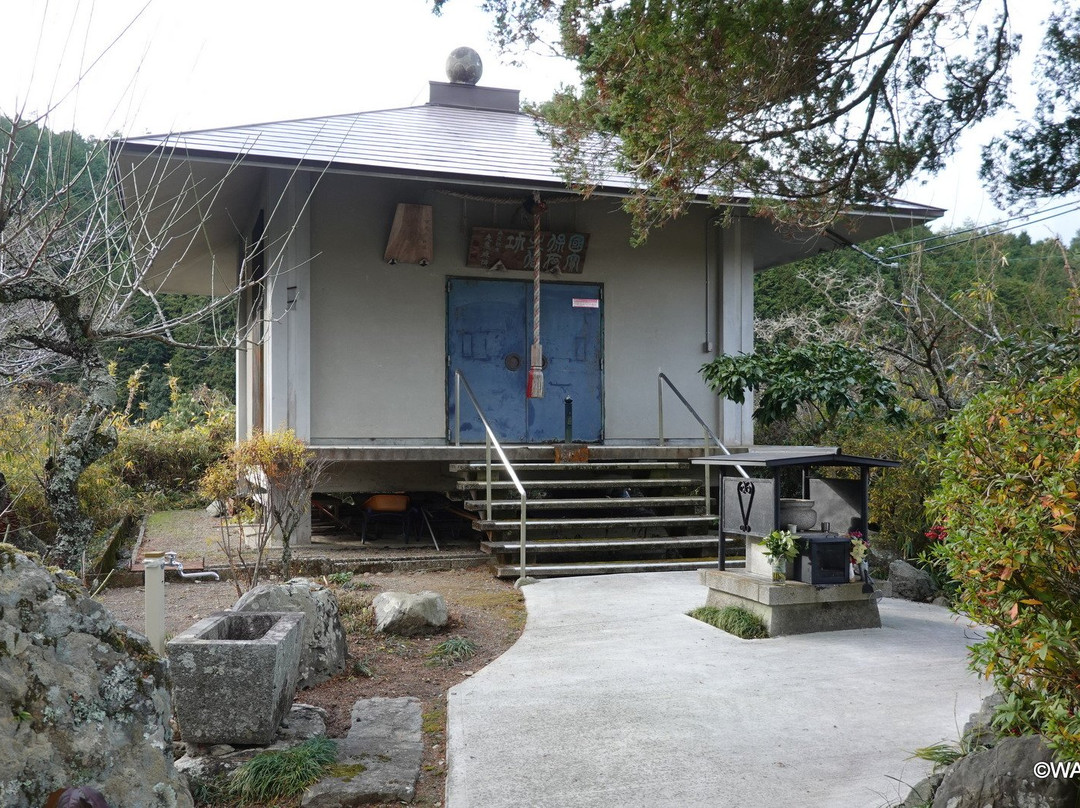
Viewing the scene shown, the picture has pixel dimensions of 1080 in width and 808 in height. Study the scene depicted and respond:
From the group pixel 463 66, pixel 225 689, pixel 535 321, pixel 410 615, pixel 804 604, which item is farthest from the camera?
pixel 463 66

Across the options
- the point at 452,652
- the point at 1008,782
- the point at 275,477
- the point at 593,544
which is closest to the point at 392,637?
the point at 452,652

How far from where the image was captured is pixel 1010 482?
10.3ft

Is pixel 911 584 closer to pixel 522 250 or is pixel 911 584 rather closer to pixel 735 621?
pixel 735 621

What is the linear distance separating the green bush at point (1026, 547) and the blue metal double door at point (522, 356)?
26.4 feet

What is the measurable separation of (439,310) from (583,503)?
10.3ft

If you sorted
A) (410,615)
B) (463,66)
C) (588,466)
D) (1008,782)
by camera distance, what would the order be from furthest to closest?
(463,66) < (588,466) < (410,615) < (1008,782)

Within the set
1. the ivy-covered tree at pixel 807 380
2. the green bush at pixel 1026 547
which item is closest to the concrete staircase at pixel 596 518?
the ivy-covered tree at pixel 807 380

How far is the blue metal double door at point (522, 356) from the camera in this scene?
1107cm

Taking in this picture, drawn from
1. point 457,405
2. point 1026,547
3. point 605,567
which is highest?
point 457,405

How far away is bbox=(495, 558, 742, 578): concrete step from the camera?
28.2ft

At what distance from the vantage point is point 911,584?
791 centimetres

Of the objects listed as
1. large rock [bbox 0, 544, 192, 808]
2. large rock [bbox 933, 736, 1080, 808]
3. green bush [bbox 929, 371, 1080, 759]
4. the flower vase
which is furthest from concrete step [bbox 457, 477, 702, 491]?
large rock [bbox 0, 544, 192, 808]

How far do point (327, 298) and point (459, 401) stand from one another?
202cm

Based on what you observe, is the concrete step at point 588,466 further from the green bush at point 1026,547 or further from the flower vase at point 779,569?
the green bush at point 1026,547
